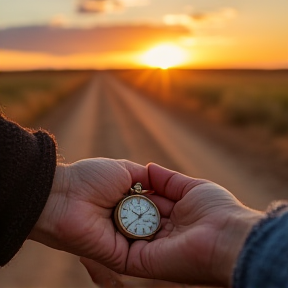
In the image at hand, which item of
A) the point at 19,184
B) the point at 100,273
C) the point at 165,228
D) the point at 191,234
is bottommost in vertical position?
the point at 100,273

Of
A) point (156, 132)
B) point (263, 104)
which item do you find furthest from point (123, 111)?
point (156, 132)

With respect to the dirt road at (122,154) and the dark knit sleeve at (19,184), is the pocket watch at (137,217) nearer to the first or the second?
the dark knit sleeve at (19,184)

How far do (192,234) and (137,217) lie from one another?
0.41 m

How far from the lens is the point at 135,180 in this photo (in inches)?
123

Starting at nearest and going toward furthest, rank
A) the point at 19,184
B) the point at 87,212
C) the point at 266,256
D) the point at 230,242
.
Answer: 1. the point at 266,256
2. the point at 230,242
3. the point at 19,184
4. the point at 87,212

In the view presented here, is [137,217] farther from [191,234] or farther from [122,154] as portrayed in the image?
[122,154]

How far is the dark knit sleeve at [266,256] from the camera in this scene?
1.74 m

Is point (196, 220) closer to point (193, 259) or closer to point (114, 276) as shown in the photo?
point (193, 259)

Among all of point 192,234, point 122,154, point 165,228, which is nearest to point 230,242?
point 192,234

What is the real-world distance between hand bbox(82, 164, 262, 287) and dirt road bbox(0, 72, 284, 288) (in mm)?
843

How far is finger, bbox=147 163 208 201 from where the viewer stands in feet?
9.77

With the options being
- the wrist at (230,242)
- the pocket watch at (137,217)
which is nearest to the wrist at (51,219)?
the pocket watch at (137,217)

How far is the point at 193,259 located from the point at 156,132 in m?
11.4

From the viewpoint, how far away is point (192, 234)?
2.54 metres
